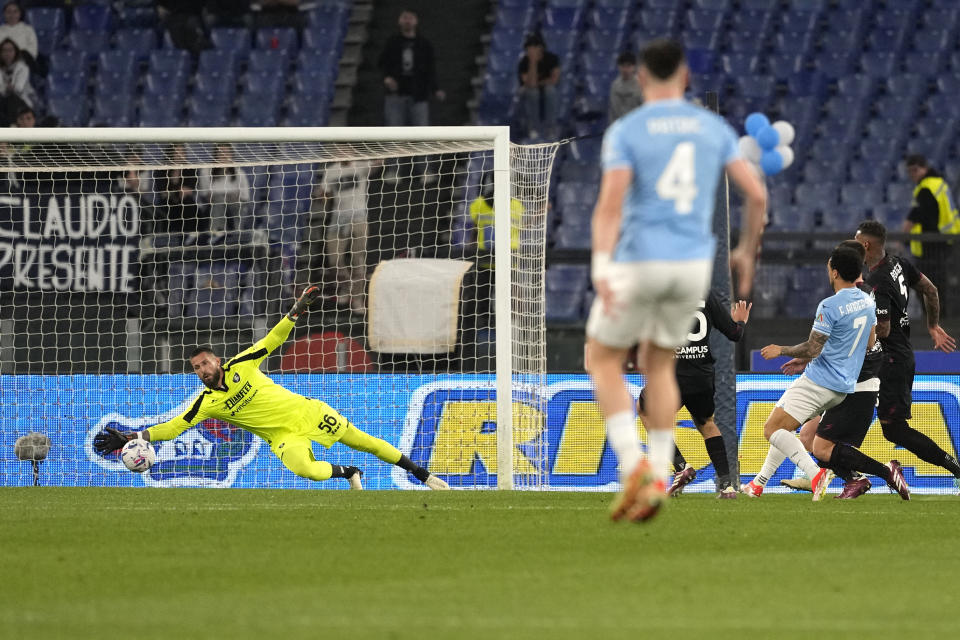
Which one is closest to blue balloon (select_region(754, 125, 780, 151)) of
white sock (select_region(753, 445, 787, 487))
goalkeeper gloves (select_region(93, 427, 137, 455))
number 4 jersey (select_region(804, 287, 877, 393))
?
white sock (select_region(753, 445, 787, 487))

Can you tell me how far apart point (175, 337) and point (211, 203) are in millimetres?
1425

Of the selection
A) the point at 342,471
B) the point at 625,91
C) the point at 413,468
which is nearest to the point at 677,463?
the point at 413,468

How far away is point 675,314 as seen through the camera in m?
6.28

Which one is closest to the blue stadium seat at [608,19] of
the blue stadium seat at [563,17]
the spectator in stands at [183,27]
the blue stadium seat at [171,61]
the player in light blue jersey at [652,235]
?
the blue stadium seat at [563,17]

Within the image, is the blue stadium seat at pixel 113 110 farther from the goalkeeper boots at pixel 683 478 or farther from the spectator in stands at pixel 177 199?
the goalkeeper boots at pixel 683 478

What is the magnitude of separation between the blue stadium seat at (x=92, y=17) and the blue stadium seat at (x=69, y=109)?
175cm

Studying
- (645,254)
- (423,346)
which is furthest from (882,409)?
(645,254)

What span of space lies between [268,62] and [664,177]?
1569 centimetres

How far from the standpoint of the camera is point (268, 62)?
21.1 m

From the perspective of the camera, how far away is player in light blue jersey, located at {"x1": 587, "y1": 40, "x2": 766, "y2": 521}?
598 centimetres

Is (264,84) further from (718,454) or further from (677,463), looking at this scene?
(718,454)

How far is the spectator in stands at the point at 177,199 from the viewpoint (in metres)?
14.4

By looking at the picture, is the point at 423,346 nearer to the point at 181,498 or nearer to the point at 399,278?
the point at 399,278

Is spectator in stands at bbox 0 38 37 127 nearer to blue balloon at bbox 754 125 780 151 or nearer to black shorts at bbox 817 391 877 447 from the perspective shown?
blue balloon at bbox 754 125 780 151
